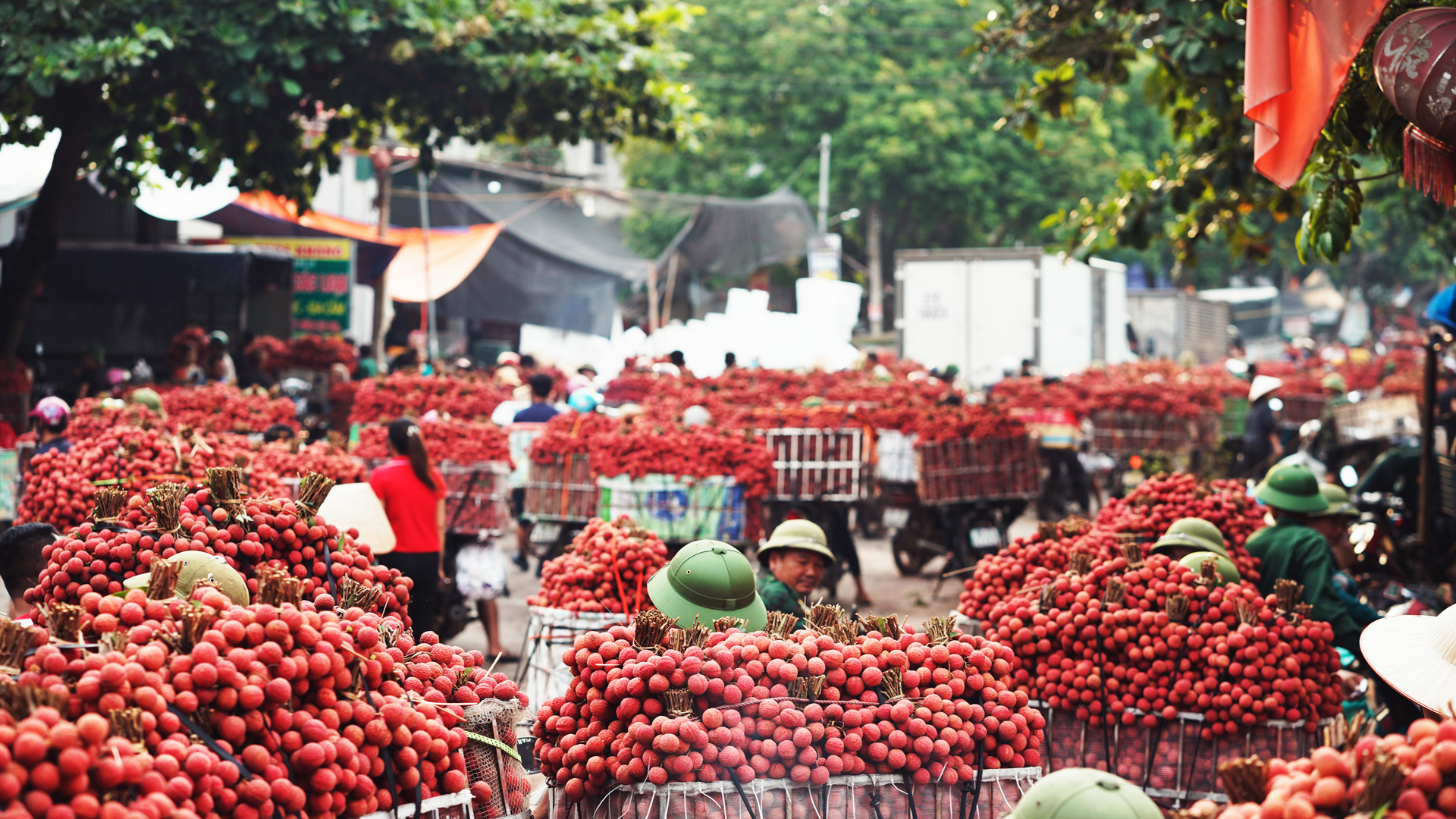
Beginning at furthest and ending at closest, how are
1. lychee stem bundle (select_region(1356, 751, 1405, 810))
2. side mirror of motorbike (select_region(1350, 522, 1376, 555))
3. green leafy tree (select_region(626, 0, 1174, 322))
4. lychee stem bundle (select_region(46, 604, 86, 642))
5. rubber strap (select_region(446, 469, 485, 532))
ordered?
green leafy tree (select_region(626, 0, 1174, 322)), rubber strap (select_region(446, 469, 485, 532)), side mirror of motorbike (select_region(1350, 522, 1376, 555)), lychee stem bundle (select_region(46, 604, 86, 642)), lychee stem bundle (select_region(1356, 751, 1405, 810))

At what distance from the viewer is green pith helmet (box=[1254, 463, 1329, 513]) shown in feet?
19.6

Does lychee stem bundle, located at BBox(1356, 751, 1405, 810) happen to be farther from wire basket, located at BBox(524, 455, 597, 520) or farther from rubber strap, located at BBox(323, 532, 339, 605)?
wire basket, located at BBox(524, 455, 597, 520)

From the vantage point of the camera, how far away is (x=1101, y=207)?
8742mm

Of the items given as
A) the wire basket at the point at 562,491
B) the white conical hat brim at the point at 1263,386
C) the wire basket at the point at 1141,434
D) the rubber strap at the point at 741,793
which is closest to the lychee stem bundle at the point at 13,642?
the rubber strap at the point at 741,793

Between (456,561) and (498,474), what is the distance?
900 mm

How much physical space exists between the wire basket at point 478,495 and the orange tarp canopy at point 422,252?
10133mm

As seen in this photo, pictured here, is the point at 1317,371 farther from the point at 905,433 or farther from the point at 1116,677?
the point at 1116,677

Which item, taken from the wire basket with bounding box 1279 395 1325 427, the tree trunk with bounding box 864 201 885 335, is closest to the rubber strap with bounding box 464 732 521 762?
the wire basket with bounding box 1279 395 1325 427

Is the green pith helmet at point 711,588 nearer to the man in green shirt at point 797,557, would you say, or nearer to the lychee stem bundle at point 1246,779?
the man in green shirt at point 797,557

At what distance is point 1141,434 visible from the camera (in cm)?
1620

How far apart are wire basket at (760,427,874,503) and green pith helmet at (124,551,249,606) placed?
269 inches

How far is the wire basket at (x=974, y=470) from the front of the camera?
35.6ft

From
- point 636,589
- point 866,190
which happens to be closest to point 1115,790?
point 636,589

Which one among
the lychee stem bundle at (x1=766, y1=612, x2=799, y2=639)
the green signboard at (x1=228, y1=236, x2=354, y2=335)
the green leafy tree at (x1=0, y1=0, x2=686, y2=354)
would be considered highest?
the green leafy tree at (x1=0, y1=0, x2=686, y2=354)
